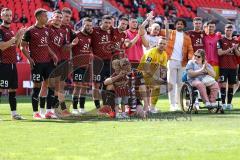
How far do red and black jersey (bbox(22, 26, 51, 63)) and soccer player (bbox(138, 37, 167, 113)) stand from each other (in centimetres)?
220

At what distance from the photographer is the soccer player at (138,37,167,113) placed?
12.2 meters

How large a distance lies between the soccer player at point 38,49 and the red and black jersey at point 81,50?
1.07 m

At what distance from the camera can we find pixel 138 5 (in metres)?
33.1

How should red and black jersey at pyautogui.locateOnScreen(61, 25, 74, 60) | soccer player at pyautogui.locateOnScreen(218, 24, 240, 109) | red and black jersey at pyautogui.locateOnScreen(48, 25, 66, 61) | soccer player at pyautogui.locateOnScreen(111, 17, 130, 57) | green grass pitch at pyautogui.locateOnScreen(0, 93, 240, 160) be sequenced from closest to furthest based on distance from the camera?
green grass pitch at pyautogui.locateOnScreen(0, 93, 240, 160) → red and black jersey at pyautogui.locateOnScreen(48, 25, 66, 61) → red and black jersey at pyautogui.locateOnScreen(61, 25, 74, 60) → soccer player at pyautogui.locateOnScreen(111, 17, 130, 57) → soccer player at pyautogui.locateOnScreen(218, 24, 240, 109)

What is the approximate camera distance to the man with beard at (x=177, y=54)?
516 inches

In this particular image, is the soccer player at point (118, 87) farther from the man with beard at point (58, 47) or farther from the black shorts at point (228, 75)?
the black shorts at point (228, 75)

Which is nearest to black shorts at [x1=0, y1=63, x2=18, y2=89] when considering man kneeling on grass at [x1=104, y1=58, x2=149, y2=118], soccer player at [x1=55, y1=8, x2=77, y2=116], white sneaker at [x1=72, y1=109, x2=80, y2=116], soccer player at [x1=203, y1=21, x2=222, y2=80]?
soccer player at [x1=55, y1=8, x2=77, y2=116]

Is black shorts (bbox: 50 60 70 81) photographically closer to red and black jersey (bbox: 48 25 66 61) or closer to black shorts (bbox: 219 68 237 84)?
red and black jersey (bbox: 48 25 66 61)

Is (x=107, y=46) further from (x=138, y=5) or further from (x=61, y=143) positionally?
(x=138, y=5)

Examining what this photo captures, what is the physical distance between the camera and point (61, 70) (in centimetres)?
1169

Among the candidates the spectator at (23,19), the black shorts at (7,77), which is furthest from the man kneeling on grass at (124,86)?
the spectator at (23,19)

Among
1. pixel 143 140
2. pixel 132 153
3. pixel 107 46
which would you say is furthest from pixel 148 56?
pixel 132 153

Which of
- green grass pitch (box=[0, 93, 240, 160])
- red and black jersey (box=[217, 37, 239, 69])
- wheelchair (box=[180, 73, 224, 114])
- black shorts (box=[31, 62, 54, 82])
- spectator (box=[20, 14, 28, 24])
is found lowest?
green grass pitch (box=[0, 93, 240, 160])

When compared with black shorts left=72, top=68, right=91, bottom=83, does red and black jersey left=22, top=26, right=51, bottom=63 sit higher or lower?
higher
